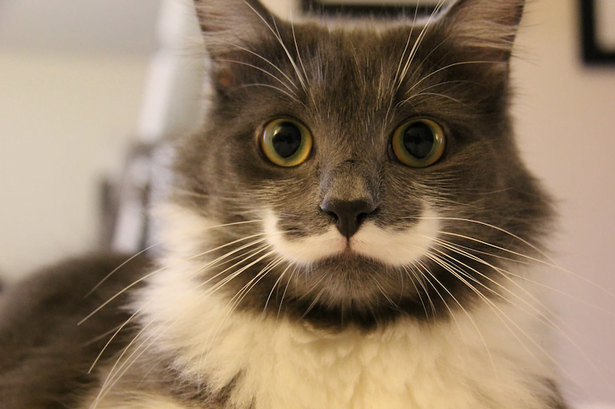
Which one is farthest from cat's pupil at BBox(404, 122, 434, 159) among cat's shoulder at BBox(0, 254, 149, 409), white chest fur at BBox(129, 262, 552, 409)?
cat's shoulder at BBox(0, 254, 149, 409)

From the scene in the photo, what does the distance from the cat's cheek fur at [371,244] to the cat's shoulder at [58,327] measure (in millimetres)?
654

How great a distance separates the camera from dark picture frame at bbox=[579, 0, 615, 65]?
8.02ft

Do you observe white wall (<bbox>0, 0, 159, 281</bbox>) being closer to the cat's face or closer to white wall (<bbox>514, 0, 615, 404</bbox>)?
the cat's face

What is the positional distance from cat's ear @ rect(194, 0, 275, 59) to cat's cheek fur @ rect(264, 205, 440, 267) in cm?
56

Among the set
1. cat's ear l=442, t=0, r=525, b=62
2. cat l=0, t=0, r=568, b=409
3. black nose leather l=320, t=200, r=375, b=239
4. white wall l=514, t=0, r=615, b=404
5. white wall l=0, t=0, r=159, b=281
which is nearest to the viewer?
black nose leather l=320, t=200, r=375, b=239

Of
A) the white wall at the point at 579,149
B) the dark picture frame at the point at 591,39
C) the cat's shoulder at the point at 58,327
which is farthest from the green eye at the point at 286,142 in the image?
the dark picture frame at the point at 591,39

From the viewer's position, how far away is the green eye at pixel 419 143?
3.75 feet

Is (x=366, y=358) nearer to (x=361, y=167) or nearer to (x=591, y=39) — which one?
(x=361, y=167)

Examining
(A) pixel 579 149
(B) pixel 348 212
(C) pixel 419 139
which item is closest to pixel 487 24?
(C) pixel 419 139

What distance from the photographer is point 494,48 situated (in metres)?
1.31

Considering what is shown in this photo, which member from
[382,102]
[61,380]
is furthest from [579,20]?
[61,380]

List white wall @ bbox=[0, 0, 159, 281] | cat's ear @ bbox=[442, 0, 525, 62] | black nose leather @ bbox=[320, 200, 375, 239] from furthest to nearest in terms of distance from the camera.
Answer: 1. white wall @ bbox=[0, 0, 159, 281]
2. cat's ear @ bbox=[442, 0, 525, 62]
3. black nose leather @ bbox=[320, 200, 375, 239]

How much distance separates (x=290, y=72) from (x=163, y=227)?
22.1 inches

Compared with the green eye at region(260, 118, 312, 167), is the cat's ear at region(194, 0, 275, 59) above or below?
above
